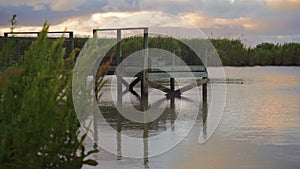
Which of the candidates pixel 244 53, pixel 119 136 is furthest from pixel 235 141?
pixel 244 53

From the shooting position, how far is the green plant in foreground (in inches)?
146

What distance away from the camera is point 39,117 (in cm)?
372

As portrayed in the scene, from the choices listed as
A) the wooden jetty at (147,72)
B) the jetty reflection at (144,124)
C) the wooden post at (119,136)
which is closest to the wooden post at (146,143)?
the jetty reflection at (144,124)

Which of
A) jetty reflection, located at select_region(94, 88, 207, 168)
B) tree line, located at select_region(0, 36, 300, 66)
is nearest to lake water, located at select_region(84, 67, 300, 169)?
jetty reflection, located at select_region(94, 88, 207, 168)

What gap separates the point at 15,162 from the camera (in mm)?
3785

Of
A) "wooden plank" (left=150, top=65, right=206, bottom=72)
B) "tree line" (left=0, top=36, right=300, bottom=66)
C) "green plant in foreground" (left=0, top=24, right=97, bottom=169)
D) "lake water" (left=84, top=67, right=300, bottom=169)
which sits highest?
"tree line" (left=0, top=36, right=300, bottom=66)

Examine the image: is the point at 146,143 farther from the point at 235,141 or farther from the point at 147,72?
the point at 147,72

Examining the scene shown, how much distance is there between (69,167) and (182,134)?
23.2 feet

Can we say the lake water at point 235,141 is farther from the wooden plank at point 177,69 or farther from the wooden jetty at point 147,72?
the wooden plank at point 177,69

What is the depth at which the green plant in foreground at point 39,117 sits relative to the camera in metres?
3.72

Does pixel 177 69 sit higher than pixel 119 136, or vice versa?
pixel 177 69

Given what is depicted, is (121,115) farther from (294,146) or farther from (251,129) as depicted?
(294,146)

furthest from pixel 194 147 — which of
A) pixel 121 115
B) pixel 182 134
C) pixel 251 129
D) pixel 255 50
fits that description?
pixel 255 50

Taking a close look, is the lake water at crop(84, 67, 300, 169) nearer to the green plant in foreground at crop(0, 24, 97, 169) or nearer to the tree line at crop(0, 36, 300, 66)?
the green plant in foreground at crop(0, 24, 97, 169)
